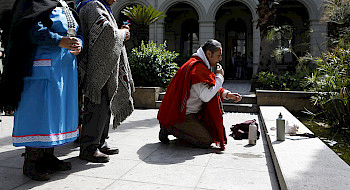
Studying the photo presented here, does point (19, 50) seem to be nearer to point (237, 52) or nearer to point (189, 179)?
point (189, 179)

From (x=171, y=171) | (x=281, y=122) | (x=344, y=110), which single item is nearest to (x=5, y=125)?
(x=171, y=171)

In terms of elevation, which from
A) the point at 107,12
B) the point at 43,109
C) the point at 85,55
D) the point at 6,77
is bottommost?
the point at 43,109

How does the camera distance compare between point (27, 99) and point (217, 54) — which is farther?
point (217, 54)

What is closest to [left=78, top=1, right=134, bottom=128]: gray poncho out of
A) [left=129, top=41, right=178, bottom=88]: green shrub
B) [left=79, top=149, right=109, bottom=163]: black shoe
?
[left=79, top=149, right=109, bottom=163]: black shoe

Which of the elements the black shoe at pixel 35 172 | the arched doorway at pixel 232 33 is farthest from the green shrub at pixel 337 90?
the arched doorway at pixel 232 33

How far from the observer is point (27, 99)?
2.85 metres

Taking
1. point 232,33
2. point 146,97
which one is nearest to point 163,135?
point 146,97

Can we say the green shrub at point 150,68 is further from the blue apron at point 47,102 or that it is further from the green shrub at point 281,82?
the blue apron at point 47,102

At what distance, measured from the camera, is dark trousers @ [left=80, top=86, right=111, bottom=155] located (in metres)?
3.52

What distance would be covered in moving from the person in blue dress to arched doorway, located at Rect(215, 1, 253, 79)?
17.6m

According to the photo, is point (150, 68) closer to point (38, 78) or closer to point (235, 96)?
point (235, 96)

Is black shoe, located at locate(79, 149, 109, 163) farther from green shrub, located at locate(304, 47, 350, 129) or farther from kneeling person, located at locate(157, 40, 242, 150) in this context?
green shrub, located at locate(304, 47, 350, 129)

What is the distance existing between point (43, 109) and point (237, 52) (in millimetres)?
18637

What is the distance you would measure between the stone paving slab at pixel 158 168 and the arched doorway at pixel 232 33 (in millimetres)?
15980
